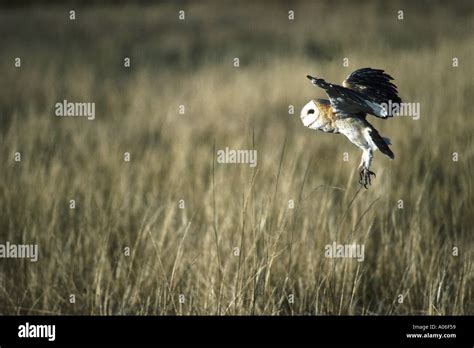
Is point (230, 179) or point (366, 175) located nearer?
point (366, 175)

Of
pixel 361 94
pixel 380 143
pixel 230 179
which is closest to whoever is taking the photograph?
pixel 380 143

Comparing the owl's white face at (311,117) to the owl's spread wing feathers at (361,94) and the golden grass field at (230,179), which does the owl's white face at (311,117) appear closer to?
the owl's spread wing feathers at (361,94)

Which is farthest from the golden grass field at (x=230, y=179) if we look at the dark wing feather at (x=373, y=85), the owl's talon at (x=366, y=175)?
the owl's talon at (x=366, y=175)

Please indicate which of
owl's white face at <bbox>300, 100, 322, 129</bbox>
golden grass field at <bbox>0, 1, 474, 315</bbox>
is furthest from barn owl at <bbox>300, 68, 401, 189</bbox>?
golden grass field at <bbox>0, 1, 474, 315</bbox>

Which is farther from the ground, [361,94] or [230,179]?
[361,94]

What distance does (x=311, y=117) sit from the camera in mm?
990

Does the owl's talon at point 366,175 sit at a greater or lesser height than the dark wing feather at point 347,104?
lesser

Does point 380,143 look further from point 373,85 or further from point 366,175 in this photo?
point 373,85

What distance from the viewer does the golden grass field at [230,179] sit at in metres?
2.66

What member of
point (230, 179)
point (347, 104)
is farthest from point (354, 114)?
point (230, 179)

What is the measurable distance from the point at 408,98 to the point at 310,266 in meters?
3.76

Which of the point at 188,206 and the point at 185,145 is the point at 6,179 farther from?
the point at 185,145

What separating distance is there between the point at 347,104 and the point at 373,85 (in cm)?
12
